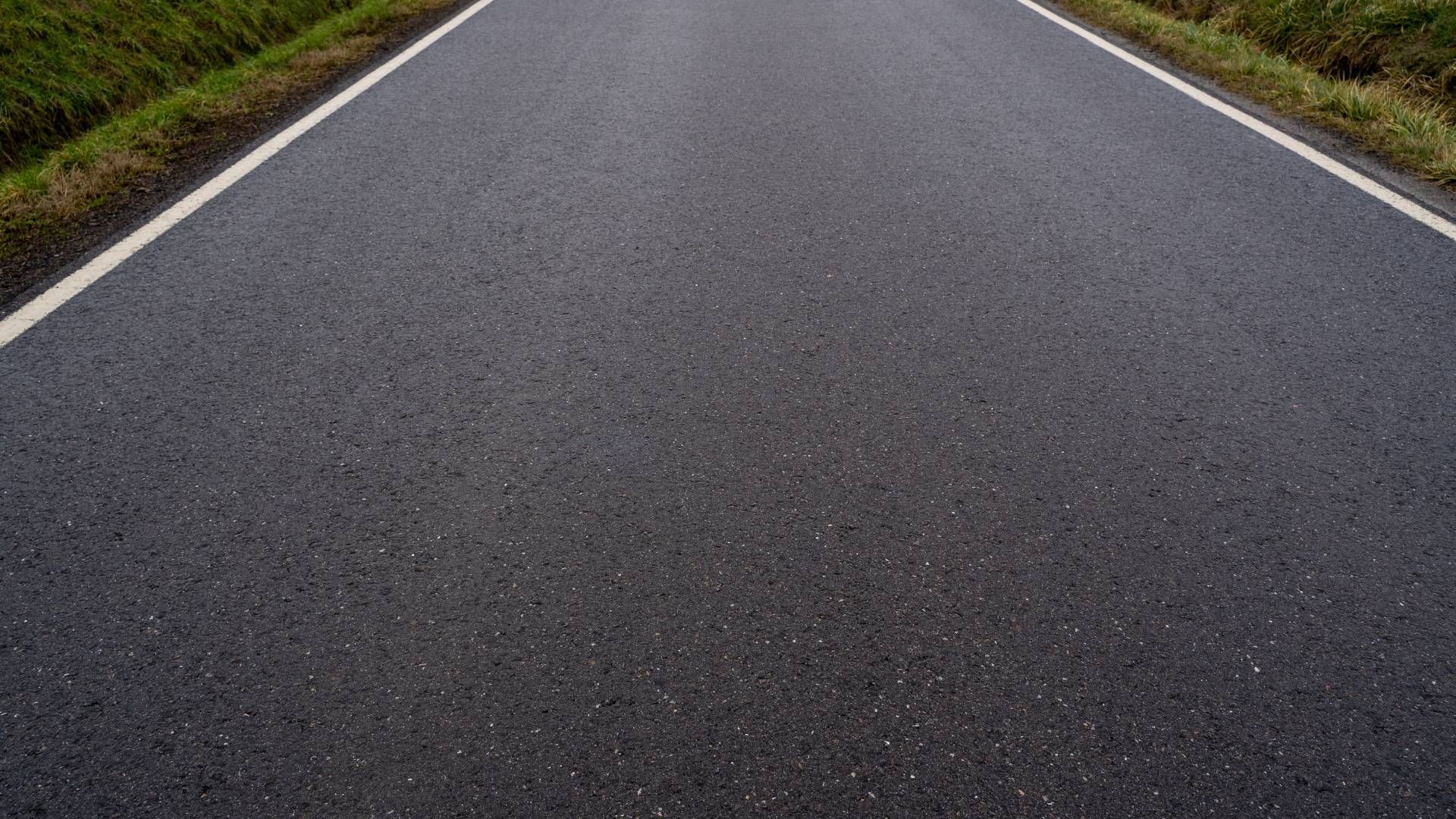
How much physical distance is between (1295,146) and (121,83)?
24.7 ft

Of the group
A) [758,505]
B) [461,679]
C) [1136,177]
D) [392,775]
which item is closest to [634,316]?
[758,505]

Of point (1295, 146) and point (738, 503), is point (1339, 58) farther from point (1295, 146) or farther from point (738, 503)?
point (738, 503)

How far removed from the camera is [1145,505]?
288 cm

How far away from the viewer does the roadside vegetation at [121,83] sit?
4.88 meters

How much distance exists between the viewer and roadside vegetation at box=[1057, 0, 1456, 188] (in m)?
5.91

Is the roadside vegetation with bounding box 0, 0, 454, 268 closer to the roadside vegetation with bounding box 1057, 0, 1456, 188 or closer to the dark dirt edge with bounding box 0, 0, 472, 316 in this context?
the dark dirt edge with bounding box 0, 0, 472, 316

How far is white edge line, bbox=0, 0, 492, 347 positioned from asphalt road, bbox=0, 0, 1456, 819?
0.31 ft

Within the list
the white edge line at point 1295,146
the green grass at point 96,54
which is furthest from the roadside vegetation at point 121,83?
the white edge line at point 1295,146

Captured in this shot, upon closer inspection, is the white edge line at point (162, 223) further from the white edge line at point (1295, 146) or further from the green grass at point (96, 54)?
the white edge line at point (1295, 146)

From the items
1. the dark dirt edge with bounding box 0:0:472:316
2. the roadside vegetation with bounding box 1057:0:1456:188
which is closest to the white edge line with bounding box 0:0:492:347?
the dark dirt edge with bounding box 0:0:472:316

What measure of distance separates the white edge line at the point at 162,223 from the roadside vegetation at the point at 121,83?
0.37 meters

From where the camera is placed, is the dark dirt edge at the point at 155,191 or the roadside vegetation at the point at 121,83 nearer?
the dark dirt edge at the point at 155,191

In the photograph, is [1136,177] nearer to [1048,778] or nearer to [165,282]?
[1048,778]

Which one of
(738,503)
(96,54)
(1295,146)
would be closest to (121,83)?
(96,54)
